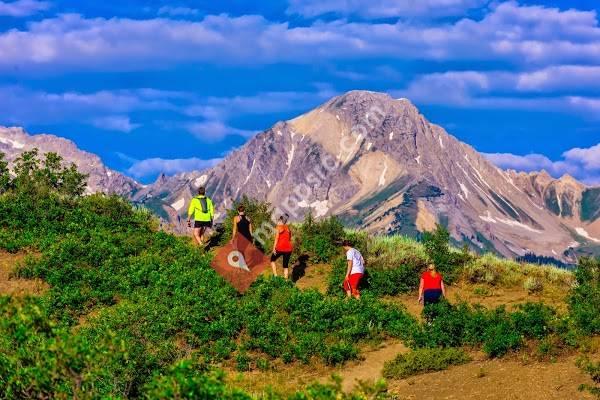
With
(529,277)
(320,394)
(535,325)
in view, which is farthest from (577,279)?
(320,394)

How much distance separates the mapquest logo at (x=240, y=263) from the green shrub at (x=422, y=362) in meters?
7.07

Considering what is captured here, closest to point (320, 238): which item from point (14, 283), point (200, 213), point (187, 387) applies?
point (200, 213)

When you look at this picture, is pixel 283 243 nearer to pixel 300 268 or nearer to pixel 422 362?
A: pixel 300 268

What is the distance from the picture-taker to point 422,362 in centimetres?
1936

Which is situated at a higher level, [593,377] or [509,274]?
[509,274]

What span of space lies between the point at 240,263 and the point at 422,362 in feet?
29.1

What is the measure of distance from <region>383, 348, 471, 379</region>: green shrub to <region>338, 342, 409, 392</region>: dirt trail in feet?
1.11

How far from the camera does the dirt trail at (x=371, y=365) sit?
757 inches

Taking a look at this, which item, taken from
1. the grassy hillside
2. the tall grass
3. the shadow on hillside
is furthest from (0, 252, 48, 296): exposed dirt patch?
the tall grass

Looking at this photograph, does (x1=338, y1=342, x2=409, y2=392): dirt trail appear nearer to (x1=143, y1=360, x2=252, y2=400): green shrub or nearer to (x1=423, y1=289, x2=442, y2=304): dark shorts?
(x1=423, y1=289, x2=442, y2=304): dark shorts

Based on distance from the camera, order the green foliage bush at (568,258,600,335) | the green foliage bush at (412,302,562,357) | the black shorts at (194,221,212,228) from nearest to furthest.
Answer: the green foliage bush at (412,302,562,357)
the green foliage bush at (568,258,600,335)
the black shorts at (194,221,212,228)

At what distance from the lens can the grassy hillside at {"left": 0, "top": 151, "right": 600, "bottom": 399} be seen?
44.1 ft

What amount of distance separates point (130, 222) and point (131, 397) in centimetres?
1663

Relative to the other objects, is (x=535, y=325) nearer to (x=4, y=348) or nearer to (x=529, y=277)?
(x=529, y=277)
